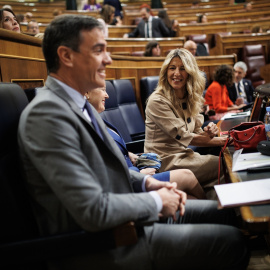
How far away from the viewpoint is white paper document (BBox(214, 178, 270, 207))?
636mm

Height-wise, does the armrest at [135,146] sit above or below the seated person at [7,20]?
below

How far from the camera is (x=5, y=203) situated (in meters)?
0.60

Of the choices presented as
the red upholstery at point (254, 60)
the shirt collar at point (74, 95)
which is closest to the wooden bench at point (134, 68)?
the red upholstery at point (254, 60)

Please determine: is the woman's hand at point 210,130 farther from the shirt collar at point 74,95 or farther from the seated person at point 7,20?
the seated person at point 7,20

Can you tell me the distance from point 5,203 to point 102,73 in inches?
12.0

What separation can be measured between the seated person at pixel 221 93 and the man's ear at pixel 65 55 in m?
2.07

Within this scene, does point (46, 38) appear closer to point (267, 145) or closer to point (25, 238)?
point (25, 238)

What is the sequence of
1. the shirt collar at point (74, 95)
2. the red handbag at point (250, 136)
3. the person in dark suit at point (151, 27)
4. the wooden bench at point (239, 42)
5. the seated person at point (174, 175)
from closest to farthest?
the shirt collar at point (74, 95)
the red handbag at point (250, 136)
the seated person at point (174, 175)
the wooden bench at point (239, 42)
the person in dark suit at point (151, 27)

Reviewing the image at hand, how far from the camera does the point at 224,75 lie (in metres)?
2.67

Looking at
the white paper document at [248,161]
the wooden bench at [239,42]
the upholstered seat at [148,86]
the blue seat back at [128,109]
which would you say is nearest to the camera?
the white paper document at [248,161]

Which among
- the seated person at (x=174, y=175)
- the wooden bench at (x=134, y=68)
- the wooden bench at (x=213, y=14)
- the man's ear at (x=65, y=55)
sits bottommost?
the seated person at (x=174, y=175)

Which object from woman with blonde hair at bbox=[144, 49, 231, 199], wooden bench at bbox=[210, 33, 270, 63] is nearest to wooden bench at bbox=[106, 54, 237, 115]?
woman with blonde hair at bbox=[144, 49, 231, 199]

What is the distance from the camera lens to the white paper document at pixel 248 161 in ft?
2.72

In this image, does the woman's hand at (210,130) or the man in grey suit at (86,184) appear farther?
the woman's hand at (210,130)
